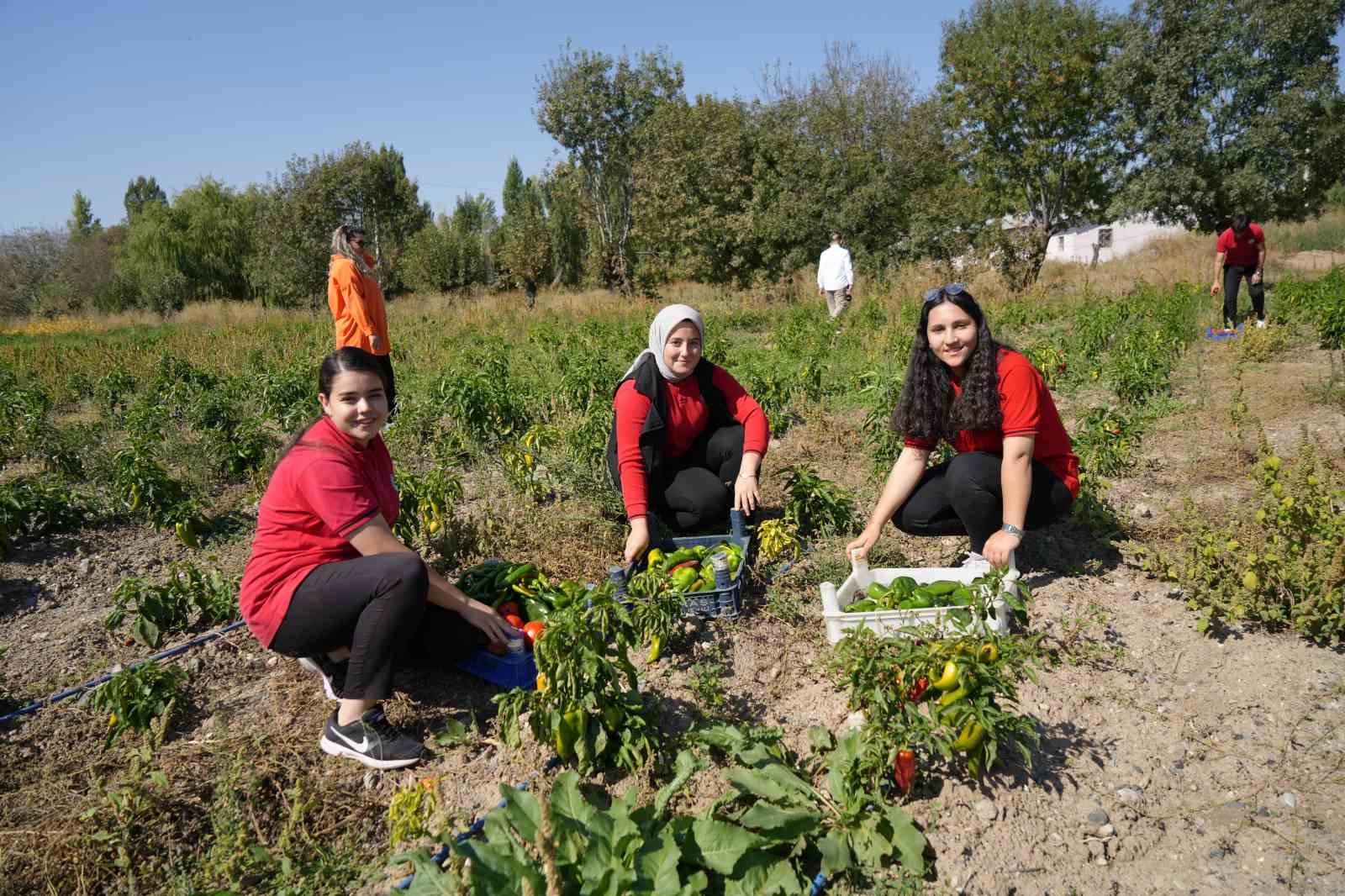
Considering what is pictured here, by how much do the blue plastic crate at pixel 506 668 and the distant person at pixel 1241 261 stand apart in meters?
8.93

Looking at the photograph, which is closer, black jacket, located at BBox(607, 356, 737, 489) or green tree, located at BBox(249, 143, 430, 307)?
black jacket, located at BBox(607, 356, 737, 489)

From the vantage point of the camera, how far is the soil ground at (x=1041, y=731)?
2223 mm

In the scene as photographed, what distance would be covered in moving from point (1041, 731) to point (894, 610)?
24.0 inches

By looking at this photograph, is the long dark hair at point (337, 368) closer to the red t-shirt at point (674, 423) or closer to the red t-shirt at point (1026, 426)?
the red t-shirt at point (674, 423)

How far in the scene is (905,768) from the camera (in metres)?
2.30

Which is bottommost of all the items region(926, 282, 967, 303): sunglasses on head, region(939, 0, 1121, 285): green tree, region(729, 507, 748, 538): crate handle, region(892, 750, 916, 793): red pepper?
region(892, 750, 916, 793): red pepper

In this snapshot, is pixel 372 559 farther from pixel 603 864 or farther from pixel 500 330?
pixel 500 330

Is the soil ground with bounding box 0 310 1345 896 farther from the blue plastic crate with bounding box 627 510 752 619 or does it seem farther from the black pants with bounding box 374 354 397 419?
the black pants with bounding box 374 354 397 419

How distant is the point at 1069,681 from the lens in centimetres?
297

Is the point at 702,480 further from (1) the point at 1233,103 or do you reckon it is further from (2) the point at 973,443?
(1) the point at 1233,103

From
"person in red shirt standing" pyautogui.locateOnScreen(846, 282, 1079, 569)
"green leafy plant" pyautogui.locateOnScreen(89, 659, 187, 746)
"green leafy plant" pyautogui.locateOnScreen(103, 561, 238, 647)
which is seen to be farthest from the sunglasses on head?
Answer: "green leafy plant" pyautogui.locateOnScreen(103, 561, 238, 647)

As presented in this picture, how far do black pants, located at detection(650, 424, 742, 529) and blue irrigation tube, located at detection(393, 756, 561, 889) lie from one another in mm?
1660

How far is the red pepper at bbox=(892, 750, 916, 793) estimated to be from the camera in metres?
2.29

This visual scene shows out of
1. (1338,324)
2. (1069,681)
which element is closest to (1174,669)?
(1069,681)
